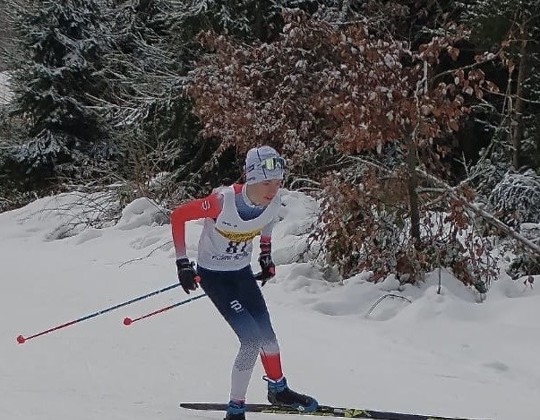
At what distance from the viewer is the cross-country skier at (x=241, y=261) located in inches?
171

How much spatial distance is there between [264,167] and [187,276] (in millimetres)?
765

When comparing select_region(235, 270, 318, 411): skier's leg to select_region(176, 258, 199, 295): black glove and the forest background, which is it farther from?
the forest background

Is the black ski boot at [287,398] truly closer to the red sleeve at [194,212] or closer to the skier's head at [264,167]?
the red sleeve at [194,212]

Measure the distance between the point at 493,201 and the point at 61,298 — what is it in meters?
5.20

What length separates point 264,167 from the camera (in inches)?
169

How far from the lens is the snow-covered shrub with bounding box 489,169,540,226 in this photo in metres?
8.91

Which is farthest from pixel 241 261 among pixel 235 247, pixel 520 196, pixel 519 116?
pixel 519 116

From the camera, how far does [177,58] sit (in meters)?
15.2

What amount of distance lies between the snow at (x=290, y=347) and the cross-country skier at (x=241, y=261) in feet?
1.18

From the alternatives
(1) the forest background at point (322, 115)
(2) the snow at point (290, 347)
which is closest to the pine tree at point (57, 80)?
(1) the forest background at point (322, 115)

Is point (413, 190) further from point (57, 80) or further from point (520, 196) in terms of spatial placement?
point (57, 80)

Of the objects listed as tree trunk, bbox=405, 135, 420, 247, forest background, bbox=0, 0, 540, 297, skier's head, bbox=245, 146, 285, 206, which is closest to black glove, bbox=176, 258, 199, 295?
skier's head, bbox=245, 146, 285, 206

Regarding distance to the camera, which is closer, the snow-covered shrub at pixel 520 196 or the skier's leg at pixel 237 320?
the skier's leg at pixel 237 320

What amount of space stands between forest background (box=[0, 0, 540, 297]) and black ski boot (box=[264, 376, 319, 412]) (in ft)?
10.8
